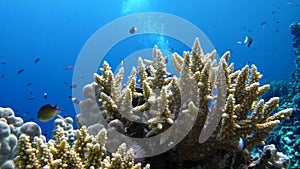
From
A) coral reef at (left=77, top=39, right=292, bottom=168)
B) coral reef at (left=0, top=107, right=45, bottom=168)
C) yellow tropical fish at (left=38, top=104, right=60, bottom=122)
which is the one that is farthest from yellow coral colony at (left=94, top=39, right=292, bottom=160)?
yellow tropical fish at (left=38, top=104, right=60, bottom=122)

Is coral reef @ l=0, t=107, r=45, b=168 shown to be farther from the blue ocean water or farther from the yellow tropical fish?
the blue ocean water

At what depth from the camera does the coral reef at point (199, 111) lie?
2252 mm

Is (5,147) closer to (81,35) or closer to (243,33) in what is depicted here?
(81,35)

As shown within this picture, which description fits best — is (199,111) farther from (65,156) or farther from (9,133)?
(9,133)

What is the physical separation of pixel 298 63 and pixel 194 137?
1408 cm

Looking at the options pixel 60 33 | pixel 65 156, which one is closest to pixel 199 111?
pixel 65 156

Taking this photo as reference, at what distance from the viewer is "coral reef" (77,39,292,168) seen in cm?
225

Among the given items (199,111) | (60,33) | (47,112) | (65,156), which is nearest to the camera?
(65,156)

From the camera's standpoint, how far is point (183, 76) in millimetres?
2373

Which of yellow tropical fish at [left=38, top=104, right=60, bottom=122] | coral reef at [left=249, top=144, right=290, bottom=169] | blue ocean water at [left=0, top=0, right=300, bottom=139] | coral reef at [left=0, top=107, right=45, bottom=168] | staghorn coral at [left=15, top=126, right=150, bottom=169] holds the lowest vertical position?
coral reef at [left=249, top=144, right=290, bottom=169]

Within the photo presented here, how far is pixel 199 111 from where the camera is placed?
2254 millimetres

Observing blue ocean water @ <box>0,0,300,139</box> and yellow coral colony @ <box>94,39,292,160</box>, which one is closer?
Answer: yellow coral colony @ <box>94,39,292,160</box>

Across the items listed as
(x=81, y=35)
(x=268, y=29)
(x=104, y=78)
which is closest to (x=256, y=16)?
(x=268, y=29)

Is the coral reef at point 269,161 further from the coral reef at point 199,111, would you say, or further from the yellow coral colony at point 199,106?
the yellow coral colony at point 199,106
